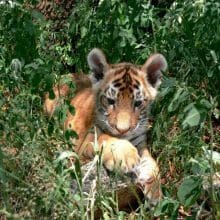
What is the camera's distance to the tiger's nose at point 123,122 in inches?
212

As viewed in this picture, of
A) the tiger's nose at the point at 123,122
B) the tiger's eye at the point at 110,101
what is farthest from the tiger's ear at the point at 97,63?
the tiger's nose at the point at 123,122

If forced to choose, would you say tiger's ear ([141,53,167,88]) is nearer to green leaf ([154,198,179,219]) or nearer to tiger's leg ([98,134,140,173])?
tiger's leg ([98,134,140,173])

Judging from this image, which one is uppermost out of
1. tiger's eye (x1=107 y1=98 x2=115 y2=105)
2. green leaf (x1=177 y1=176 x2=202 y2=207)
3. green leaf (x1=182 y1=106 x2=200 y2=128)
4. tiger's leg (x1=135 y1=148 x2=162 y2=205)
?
green leaf (x1=182 y1=106 x2=200 y2=128)

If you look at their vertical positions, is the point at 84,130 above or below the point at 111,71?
below

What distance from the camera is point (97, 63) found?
18.9 feet

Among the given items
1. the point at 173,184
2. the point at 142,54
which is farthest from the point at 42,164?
the point at 142,54

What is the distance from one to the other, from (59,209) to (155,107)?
7.08ft

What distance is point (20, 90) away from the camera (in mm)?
5492

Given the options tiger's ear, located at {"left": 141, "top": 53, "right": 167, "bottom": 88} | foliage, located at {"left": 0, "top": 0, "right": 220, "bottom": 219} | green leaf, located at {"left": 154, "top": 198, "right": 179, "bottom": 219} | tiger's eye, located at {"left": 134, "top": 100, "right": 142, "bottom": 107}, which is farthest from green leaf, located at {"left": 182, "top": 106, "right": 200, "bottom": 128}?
tiger's ear, located at {"left": 141, "top": 53, "right": 167, "bottom": 88}

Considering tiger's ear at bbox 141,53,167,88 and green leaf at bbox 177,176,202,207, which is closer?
green leaf at bbox 177,176,202,207

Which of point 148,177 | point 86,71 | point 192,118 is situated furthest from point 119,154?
point 86,71

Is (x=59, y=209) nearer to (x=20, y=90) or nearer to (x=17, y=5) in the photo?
(x=20, y=90)

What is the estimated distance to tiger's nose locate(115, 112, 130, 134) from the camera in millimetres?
5379

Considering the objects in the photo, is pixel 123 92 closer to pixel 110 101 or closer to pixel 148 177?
pixel 110 101
